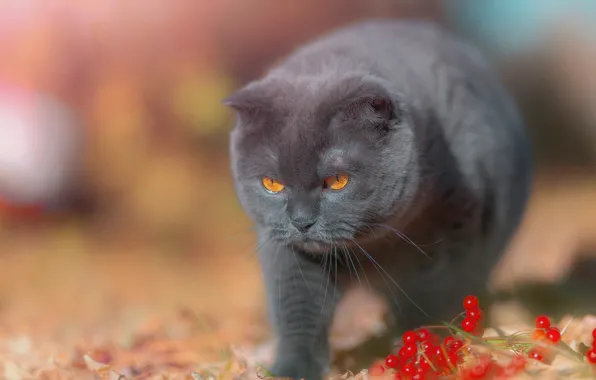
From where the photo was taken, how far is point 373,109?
1.17m

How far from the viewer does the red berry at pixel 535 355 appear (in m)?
1.07

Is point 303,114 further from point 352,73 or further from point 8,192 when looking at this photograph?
point 8,192

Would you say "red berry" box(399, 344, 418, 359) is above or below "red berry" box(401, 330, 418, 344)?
below

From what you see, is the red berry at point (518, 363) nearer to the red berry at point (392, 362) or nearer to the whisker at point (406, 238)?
the red berry at point (392, 362)

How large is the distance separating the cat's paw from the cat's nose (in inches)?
13.8

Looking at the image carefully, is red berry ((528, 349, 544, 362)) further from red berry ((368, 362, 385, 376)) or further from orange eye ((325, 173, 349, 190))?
orange eye ((325, 173, 349, 190))

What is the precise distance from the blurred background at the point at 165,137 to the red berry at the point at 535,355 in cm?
90

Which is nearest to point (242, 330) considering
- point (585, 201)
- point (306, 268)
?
point (306, 268)

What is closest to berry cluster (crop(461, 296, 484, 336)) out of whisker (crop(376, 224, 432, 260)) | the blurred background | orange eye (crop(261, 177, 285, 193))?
whisker (crop(376, 224, 432, 260))

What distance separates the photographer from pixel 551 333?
110cm

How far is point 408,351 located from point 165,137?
155cm

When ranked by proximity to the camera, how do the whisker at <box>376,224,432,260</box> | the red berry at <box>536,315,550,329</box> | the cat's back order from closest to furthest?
the red berry at <box>536,315,550,329</box>, the whisker at <box>376,224,432,260</box>, the cat's back

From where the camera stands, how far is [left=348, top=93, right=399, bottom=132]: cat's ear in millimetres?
1155

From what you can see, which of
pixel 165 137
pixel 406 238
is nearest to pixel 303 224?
pixel 406 238
